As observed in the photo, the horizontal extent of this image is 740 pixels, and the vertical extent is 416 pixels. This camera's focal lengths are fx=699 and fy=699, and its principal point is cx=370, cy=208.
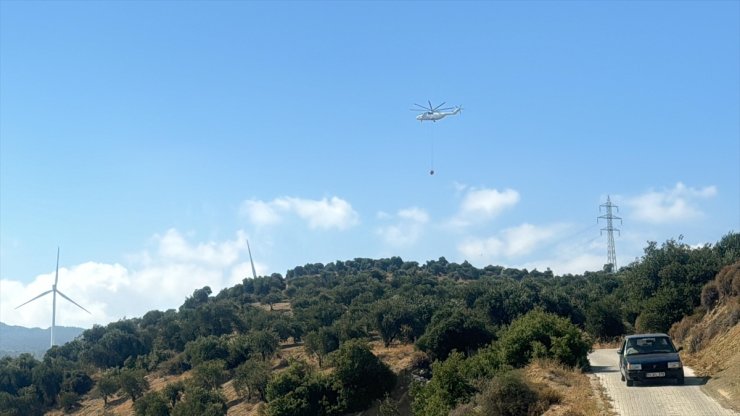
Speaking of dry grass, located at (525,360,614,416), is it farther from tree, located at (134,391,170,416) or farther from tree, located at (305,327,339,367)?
tree, located at (134,391,170,416)

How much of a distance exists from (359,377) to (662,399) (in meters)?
29.5

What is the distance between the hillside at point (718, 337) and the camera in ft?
73.7

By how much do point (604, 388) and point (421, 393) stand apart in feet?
46.8

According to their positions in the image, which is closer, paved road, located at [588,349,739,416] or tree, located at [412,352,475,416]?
paved road, located at [588,349,739,416]

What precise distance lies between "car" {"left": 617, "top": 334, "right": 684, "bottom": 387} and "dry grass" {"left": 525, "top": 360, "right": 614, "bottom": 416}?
1.26 metres

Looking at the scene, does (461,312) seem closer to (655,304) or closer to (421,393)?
(655,304)

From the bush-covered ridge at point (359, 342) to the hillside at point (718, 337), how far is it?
172 cm

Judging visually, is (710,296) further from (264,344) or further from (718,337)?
(264,344)

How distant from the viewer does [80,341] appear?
10812 centimetres

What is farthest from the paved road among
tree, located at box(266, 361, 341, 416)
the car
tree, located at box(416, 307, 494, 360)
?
tree, located at box(416, 307, 494, 360)

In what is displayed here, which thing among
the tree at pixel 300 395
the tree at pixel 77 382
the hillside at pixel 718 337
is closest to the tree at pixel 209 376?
the tree at pixel 300 395

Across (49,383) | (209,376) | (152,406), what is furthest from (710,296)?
(49,383)

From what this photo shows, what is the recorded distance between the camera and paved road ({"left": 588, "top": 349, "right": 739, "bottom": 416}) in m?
19.1

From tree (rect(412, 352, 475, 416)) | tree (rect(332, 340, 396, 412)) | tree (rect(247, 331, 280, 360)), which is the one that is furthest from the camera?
tree (rect(247, 331, 280, 360))
